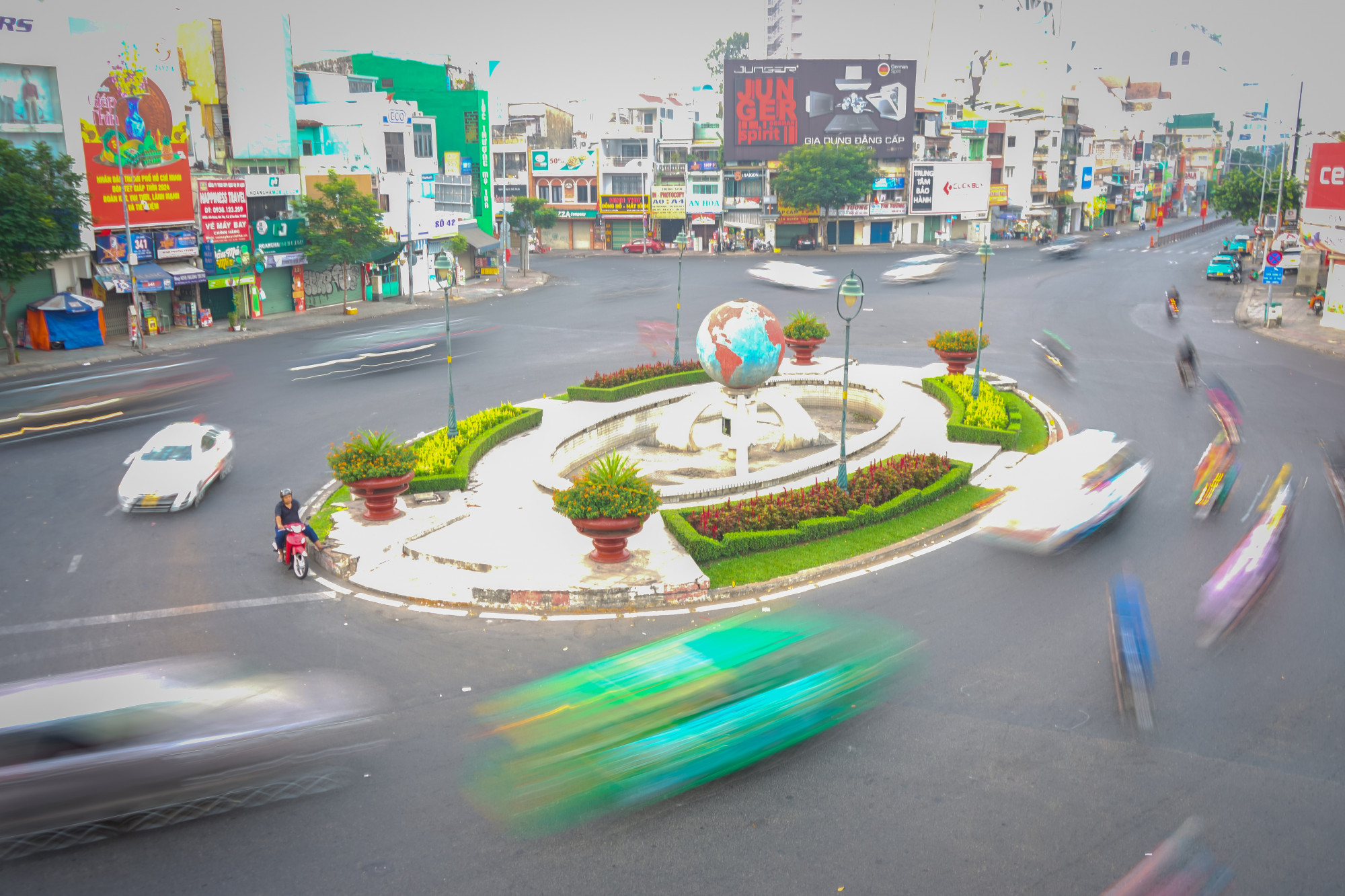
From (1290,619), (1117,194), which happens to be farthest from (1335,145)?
(1117,194)

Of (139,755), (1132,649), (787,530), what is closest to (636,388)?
(787,530)

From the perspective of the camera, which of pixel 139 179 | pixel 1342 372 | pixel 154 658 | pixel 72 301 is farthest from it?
pixel 139 179

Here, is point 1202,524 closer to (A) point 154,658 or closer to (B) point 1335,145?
(A) point 154,658

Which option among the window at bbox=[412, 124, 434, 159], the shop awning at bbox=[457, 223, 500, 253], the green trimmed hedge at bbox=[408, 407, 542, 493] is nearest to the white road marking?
the green trimmed hedge at bbox=[408, 407, 542, 493]

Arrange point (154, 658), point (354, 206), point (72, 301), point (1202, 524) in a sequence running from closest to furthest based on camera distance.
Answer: point (154, 658), point (1202, 524), point (72, 301), point (354, 206)

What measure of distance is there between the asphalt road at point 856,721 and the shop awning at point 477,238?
124ft

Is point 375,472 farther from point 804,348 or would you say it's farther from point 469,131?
point 469,131

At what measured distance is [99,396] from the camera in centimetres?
3047

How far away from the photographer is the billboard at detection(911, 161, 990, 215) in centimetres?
8900

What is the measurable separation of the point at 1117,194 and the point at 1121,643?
5036 inches

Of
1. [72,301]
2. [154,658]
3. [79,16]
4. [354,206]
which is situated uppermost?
[79,16]

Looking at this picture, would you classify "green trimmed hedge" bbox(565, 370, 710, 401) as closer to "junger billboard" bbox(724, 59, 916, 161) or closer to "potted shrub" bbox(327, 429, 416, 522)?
"potted shrub" bbox(327, 429, 416, 522)

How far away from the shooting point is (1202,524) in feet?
60.8

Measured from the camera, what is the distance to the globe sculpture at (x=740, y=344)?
2208 cm
